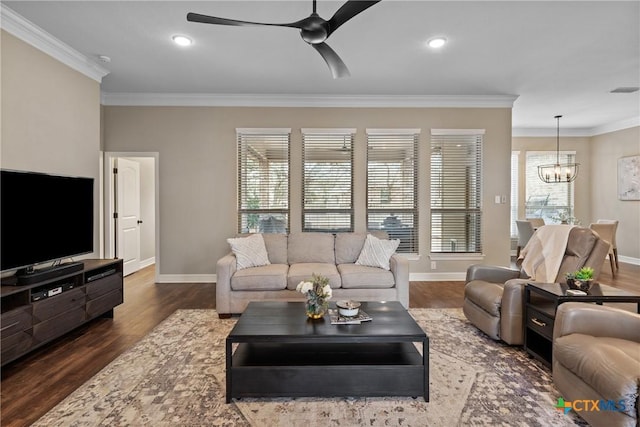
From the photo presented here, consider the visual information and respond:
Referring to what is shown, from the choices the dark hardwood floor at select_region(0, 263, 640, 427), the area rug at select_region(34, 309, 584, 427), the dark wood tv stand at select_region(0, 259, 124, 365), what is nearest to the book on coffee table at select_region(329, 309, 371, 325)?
the area rug at select_region(34, 309, 584, 427)

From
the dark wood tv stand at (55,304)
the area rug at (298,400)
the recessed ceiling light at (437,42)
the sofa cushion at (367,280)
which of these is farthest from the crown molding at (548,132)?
the dark wood tv stand at (55,304)

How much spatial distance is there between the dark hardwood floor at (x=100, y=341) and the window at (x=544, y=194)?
8.27 ft

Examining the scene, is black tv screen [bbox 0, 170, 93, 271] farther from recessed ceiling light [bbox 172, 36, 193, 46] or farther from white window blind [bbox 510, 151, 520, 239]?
white window blind [bbox 510, 151, 520, 239]

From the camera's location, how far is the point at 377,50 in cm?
373

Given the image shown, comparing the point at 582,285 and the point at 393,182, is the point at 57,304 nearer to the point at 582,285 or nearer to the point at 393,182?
the point at 582,285

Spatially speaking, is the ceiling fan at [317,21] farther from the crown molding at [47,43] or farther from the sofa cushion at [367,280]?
the sofa cushion at [367,280]

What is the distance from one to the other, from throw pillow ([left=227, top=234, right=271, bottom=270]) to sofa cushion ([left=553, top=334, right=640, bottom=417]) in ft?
9.62

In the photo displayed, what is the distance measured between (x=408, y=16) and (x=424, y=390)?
2.99 m

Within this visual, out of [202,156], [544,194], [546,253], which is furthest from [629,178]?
[202,156]

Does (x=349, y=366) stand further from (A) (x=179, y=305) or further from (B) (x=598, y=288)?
(A) (x=179, y=305)

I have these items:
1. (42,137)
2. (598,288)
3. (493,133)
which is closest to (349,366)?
(598,288)

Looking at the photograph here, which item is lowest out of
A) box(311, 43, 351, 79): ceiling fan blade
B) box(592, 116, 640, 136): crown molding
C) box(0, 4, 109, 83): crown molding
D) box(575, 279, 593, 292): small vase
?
box(575, 279, 593, 292): small vase

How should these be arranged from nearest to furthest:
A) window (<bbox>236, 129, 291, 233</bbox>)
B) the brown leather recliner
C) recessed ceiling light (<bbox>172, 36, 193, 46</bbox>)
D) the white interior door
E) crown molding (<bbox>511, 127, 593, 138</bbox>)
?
the brown leather recliner < recessed ceiling light (<bbox>172, 36, 193, 46</bbox>) < window (<bbox>236, 129, 291, 233</bbox>) < the white interior door < crown molding (<bbox>511, 127, 593, 138</bbox>)

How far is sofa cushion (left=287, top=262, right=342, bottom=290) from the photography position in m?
3.70
